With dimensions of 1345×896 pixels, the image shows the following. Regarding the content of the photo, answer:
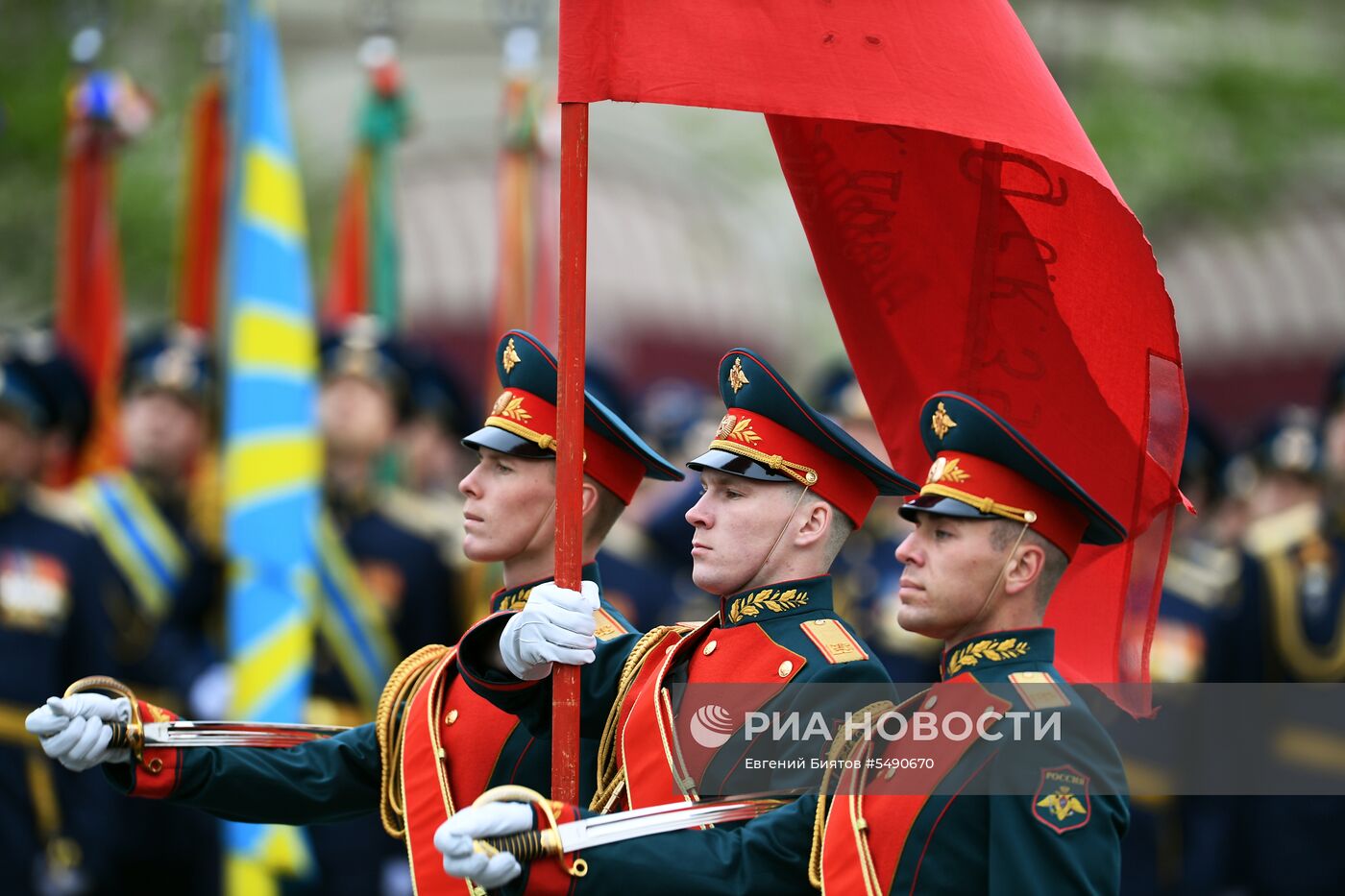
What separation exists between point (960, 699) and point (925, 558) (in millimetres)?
298

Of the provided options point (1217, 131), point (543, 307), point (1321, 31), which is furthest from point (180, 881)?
point (1321, 31)

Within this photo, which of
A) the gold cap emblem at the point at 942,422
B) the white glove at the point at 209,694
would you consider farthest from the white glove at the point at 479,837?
the white glove at the point at 209,694

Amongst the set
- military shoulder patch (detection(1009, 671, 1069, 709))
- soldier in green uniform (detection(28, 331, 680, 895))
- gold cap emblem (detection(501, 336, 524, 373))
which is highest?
gold cap emblem (detection(501, 336, 524, 373))

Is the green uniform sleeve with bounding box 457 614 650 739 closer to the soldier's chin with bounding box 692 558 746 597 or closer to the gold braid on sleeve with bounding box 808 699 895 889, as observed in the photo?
the soldier's chin with bounding box 692 558 746 597

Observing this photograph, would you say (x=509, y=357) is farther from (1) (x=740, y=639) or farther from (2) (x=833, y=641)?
(2) (x=833, y=641)

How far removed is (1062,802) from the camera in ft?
13.3

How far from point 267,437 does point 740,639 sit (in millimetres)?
4425

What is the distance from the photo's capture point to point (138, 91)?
11.8 meters

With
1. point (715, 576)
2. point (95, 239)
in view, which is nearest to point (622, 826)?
point (715, 576)

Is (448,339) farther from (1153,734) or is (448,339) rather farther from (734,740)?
(734,740)

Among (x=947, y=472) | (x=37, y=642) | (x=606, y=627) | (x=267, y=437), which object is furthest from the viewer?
(x=267, y=437)

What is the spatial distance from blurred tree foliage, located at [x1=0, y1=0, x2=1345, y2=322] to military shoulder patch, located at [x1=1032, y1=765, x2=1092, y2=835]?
622 inches

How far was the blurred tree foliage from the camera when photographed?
61.7 feet

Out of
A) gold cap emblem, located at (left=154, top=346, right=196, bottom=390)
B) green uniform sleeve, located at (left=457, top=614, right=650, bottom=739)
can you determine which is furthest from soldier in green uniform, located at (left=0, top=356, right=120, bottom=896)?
green uniform sleeve, located at (left=457, top=614, right=650, bottom=739)
